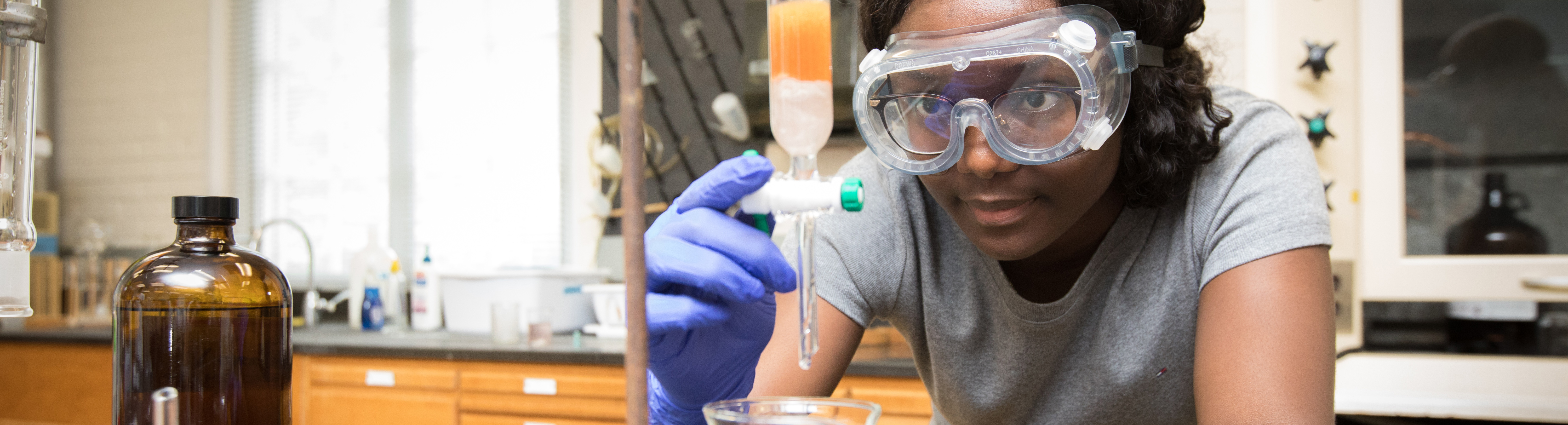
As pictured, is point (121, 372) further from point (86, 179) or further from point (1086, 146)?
point (86, 179)

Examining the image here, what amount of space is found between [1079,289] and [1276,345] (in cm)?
25

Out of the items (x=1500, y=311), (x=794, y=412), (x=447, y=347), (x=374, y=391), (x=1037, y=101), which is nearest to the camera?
(x=794, y=412)

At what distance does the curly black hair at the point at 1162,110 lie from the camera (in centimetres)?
95

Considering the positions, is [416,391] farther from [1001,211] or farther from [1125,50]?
[1125,50]

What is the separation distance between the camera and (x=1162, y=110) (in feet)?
3.21

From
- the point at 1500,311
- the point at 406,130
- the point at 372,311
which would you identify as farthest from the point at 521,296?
the point at 1500,311

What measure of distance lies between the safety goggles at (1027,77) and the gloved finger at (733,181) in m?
0.22

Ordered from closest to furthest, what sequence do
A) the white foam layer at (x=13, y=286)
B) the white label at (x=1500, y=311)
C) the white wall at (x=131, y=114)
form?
the white foam layer at (x=13, y=286) < the white label at (x=1500, y=311) < the white wall at (x=131, y=114)

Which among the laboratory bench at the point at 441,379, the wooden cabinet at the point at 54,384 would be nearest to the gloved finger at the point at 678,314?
the laboratory bench at the point at 441,379

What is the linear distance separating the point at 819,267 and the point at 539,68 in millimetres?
2716

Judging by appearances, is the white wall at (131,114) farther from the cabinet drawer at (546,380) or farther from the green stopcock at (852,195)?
the green stopcock at (852,195)

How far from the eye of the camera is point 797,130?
2.41 feet

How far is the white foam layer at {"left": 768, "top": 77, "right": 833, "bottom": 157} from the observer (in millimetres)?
733

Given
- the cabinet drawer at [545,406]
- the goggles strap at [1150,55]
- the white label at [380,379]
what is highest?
the goggles strap at [1150,55]
